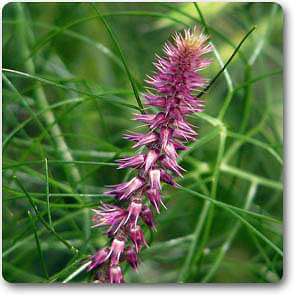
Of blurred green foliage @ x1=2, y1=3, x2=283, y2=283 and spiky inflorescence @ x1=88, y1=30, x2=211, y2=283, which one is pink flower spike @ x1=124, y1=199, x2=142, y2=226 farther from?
blurred green foliage @ x1=2, y1=3, x2=283, y2=283

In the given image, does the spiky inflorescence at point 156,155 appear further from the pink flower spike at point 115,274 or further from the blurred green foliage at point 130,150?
the blurred green foliage at point 130,150

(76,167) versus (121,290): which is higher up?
(76,167)

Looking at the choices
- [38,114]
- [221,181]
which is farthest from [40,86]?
[221,181]

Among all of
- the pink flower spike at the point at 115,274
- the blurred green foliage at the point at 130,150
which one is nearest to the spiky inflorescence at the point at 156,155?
the pink flower spike at the point at 115,274

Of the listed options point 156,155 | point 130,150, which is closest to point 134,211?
point 156,155

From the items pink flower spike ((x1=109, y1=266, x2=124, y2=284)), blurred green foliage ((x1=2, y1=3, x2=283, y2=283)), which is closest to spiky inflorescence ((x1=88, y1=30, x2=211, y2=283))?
pink flower spike ((x1=109, y1=266, x2=124, y2=284))
